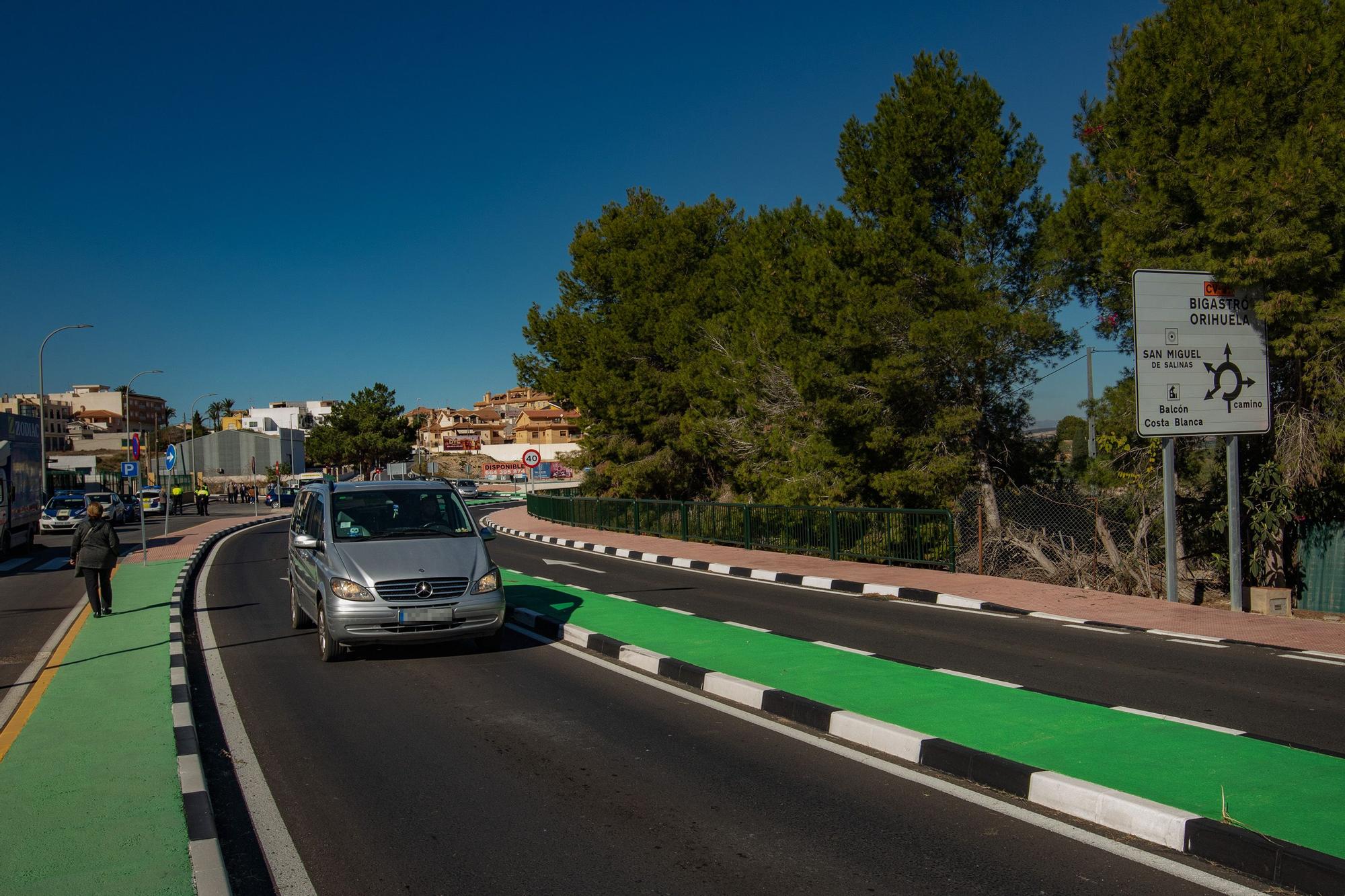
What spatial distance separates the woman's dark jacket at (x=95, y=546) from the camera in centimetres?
1222

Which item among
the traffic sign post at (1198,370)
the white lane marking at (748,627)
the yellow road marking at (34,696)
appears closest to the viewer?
the yellow road marking at (34,696)

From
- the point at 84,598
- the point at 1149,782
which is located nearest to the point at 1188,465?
the point at 1149,782

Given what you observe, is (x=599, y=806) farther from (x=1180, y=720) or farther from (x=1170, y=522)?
(x=1170, y=522)

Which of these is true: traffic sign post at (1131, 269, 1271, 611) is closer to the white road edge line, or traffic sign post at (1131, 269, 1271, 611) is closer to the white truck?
the white road edge line

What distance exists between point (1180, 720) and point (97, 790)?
269 inches

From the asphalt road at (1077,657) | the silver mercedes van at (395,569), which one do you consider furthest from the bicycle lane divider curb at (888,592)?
the silver mercedes van at (395,569)

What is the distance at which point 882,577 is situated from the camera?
15438mm

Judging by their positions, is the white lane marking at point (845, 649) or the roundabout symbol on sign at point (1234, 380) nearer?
the white lane marking at point (845, 649)

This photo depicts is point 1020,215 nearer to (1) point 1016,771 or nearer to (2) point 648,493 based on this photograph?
(1) point 1016,771

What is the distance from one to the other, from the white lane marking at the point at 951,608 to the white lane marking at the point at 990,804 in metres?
5.50

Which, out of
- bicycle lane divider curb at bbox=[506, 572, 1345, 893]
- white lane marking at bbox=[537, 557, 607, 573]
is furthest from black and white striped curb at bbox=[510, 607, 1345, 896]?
white lane marking at bbox=[537, 557, 607, 573]

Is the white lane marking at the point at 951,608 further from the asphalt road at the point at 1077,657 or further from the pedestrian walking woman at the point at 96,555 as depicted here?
the pedestrian walking woman at the point at 96,555

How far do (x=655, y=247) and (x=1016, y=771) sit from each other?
1168 inches

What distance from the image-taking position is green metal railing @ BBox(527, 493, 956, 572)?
16.2 meters
